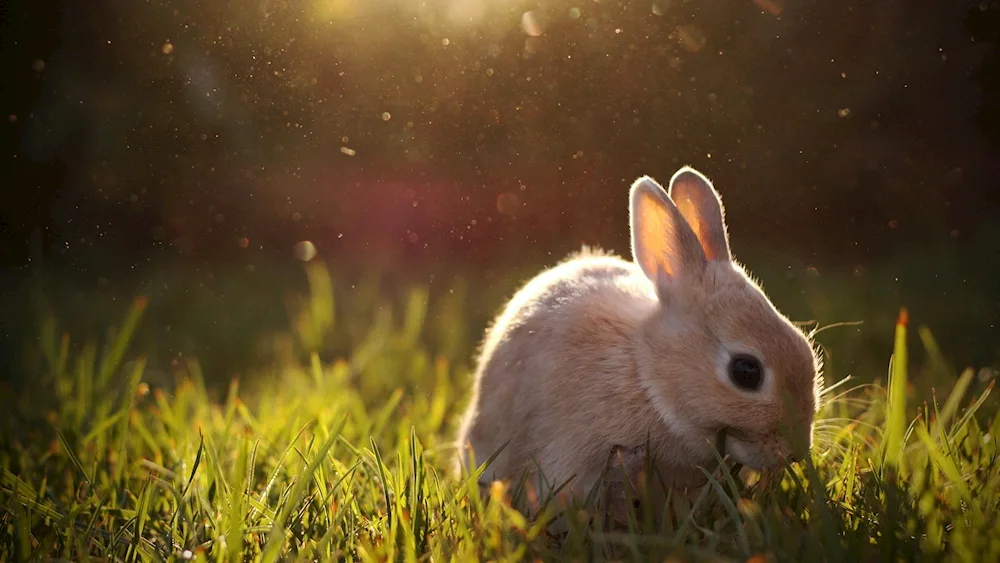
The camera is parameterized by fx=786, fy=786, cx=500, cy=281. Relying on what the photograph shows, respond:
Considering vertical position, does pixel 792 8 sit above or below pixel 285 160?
above

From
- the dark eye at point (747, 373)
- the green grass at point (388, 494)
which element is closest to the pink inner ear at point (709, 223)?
the dark eye at point (747, 373)

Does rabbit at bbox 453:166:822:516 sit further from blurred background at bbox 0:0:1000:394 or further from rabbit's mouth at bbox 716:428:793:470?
blurred background at bbox 0:0:1000:394

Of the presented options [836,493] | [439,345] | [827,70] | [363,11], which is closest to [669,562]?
[836,493]

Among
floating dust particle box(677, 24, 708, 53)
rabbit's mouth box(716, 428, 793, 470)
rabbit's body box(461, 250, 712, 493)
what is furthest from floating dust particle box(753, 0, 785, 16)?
rabbit's mouth box(716, 428, 793, 470)

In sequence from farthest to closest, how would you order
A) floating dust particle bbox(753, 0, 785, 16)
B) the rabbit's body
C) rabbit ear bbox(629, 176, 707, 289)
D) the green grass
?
floating dust particle bbox(753, 0, 785, 16) < rabbit ear bbox(629, 176, 707, 289) < the rabbit's body < the green grass

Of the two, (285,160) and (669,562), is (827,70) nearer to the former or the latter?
A: (285,160)

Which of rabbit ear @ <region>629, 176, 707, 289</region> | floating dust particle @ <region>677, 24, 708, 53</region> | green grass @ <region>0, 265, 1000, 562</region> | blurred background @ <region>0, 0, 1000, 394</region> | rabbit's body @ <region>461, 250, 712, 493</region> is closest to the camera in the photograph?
green grass @ <region>0, 265, 1000, 562</region>

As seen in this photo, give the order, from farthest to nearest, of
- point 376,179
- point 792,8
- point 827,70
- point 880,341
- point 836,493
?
1. point 376,179
2. point 880,341
3. point 827,70
4. point 792,8
5. point 836,493
